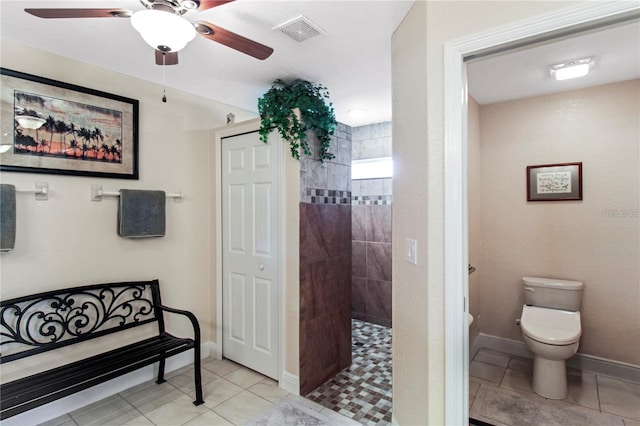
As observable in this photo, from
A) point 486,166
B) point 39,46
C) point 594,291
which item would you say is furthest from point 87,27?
point 594,291

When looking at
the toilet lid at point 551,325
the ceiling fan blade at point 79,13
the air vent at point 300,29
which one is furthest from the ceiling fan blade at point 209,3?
the toilet lid at point 551,325

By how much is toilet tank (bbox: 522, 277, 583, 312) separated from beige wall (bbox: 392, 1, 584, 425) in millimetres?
1702

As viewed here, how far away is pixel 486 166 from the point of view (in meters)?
3.15

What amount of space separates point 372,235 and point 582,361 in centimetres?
218

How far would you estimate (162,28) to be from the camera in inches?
53.3

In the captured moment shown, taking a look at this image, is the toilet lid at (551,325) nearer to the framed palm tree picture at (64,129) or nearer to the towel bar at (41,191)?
the framed palm tree picture at (64,129)

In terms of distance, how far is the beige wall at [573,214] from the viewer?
256cm

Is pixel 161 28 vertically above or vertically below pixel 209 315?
above

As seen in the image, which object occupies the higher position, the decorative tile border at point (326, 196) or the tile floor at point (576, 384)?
the decorative tile border at point (326, 196)

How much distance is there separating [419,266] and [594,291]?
81.4 inches

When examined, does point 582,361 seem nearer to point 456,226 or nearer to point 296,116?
point 456,226

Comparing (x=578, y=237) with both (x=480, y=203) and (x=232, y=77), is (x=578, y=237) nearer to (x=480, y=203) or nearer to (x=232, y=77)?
(x=480, y=203)

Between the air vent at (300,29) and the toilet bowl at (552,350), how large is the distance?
2503 mm

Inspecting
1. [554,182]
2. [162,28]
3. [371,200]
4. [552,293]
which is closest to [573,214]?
[554,182]
